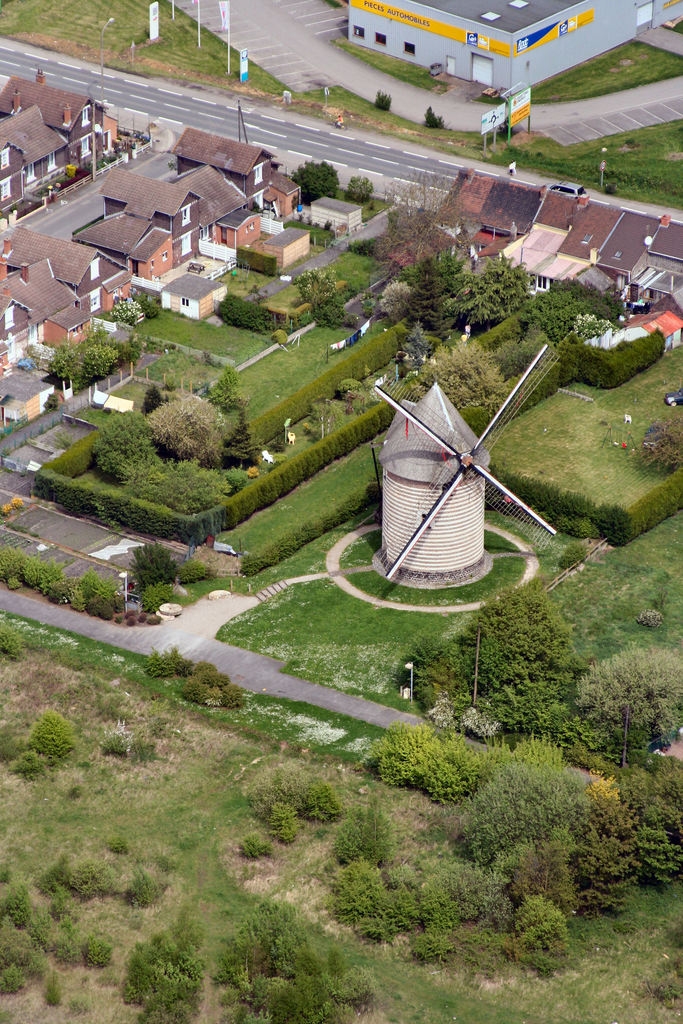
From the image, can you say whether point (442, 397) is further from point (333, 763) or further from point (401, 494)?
point (333, 763)

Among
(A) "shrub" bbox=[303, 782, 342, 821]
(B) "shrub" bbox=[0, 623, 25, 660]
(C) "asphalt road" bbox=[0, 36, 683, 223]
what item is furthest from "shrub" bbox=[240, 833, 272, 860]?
(C) "asphalt road" bbox=[0, 36, 683, 223]

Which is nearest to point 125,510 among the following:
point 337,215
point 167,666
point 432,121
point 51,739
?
point 167,666

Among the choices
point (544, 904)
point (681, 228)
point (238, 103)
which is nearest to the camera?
point (544, 904)

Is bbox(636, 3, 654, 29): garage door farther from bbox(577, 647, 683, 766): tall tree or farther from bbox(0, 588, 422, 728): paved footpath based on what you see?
bbox(577, 647, 683, 766): tall tree

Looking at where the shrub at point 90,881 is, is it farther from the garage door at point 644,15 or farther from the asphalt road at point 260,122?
the garage door at point 644,15

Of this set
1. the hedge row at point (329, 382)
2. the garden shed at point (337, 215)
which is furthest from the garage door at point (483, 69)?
the hedge row at point (329, 382)


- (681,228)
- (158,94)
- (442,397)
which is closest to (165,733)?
(442,397)

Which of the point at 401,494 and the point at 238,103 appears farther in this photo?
the point at 238,103

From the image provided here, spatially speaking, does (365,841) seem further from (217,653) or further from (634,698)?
(217,653)
